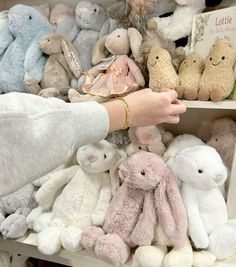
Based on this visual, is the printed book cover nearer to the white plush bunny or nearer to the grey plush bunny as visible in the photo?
the grey plush bunny

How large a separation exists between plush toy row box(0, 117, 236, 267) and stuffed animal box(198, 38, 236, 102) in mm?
137

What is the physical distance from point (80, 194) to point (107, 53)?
0.45 metres

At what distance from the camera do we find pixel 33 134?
0.51 metres

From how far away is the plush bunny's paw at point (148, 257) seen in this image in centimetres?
79

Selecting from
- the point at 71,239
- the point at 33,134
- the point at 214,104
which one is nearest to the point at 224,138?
the point at 214,104

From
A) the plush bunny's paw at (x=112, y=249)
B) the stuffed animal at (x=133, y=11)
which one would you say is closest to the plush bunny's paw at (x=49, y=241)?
the plush bunny's paw at (x=112, y=249)

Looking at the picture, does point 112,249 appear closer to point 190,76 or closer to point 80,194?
point 80,194

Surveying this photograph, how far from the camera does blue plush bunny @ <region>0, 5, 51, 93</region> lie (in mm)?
1136

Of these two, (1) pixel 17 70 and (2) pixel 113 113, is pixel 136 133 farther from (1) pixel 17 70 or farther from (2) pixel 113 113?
(1) pixel 17 70

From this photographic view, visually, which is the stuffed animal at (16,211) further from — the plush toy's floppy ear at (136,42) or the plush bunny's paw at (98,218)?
the plush toy's floppy ear at (136,42)

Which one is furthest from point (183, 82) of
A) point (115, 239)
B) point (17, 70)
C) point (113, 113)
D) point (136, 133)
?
point (17, 70)

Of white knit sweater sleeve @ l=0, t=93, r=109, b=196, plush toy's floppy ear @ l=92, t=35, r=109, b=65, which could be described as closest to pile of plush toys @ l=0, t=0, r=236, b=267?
plush toy's floppy ear @ l=92, t=35, r=109, b=65

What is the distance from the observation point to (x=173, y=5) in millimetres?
1068

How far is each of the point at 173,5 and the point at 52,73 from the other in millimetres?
444
